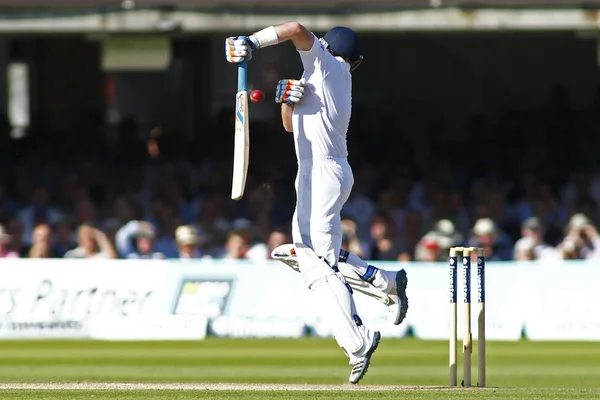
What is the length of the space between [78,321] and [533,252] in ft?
15.3

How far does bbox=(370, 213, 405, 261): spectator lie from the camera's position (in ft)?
47.3

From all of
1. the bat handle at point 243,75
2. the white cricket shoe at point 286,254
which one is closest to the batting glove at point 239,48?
the bat handle at point 243,75

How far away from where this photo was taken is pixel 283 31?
7418mm

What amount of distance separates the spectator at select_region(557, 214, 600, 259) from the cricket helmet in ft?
21.4

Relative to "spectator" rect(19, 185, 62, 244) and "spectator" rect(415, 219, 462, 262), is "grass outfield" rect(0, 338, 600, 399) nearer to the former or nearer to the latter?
"spectator" rect(415, 219, 462, 262)

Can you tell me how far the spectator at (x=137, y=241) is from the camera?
1430cm

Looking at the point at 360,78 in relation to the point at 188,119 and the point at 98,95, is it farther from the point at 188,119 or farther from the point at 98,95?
the point at 98,95

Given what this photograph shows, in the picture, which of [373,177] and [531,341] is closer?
[531,341]

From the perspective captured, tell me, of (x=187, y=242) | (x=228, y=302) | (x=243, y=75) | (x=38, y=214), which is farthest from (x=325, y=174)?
(x=38, y=214)

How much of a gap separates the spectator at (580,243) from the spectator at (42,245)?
5.23 metres

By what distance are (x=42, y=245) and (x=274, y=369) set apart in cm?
404

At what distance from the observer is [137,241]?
14414 millimetres

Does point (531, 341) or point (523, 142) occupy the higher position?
point (523, 142)

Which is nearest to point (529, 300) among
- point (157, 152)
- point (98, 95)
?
point (157, 152)
